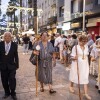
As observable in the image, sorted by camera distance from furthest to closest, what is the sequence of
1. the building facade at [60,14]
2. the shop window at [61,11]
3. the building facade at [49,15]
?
the building facade at [49,15], the shop window at [61,11], the building facade at [60,14]

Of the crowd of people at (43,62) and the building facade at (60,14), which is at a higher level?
the building facade at (60,14)

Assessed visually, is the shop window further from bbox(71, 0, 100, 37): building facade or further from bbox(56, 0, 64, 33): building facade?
bbox(71, 0, 100, 37): building facade

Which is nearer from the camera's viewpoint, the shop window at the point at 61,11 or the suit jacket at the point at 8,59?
the suit jacket at the point at 8,59

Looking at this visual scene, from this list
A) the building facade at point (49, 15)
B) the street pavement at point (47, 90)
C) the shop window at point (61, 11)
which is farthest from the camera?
the building facade at point (49, 15)

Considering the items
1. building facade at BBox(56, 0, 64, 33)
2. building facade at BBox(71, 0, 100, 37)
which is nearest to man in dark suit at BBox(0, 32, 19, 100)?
building facade at BBox(71, 0, 100, 37)

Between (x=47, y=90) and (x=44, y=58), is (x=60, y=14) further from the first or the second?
(x=44, y=58)

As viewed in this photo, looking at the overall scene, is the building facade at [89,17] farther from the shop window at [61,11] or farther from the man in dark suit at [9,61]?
the man in dark suit at [9,61]

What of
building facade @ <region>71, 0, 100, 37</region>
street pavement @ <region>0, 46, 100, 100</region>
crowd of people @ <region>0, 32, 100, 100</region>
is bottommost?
street pavement @ <region>0, 46, 100, 100</region>

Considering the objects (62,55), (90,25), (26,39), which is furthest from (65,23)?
(62,55)

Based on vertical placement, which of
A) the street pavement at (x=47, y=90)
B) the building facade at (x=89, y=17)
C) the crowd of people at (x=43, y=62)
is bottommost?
the street pavement at (x=47, y=90)

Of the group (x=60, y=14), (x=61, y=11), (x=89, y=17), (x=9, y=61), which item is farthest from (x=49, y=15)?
(x=9, y=61)

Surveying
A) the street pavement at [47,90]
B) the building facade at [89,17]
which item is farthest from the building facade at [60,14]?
the street pavement at [47,90]

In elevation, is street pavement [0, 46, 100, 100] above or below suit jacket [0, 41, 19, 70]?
below

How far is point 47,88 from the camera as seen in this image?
8.89 m
